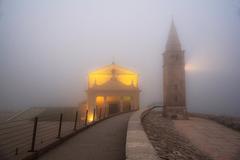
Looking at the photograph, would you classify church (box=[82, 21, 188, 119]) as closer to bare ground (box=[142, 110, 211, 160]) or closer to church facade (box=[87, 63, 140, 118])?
church facade (box=[87, 63, 140, 118])

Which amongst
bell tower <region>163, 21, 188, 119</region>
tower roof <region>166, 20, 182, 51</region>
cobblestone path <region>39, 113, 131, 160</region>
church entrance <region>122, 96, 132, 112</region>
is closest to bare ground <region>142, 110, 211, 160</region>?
cobblestone path <region>39, 113, 131, 160</region>

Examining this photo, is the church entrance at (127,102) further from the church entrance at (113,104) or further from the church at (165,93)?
the church entrance at (113,104)

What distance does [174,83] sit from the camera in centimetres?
3281

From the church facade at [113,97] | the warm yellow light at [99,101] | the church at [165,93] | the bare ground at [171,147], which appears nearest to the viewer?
the bare ground at [171,147]

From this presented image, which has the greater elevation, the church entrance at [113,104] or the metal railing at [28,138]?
the church entrance at [113,104]

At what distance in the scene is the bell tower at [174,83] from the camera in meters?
31.7

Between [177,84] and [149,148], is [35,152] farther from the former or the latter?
[177,84]

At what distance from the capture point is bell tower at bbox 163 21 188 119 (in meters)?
31.7

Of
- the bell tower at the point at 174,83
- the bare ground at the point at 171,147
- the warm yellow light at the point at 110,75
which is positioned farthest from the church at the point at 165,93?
the bare ground at the point at 171,147

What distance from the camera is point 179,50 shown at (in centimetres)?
3366

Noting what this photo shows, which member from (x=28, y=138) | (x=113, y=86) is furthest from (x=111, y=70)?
(x=28, y=138)

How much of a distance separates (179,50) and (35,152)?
32207 millimetres

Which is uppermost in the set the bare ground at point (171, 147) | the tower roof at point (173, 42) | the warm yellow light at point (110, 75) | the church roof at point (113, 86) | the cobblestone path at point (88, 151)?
the tower roof at point (173, 42)

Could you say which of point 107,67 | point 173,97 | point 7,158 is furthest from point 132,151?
point 107,67
